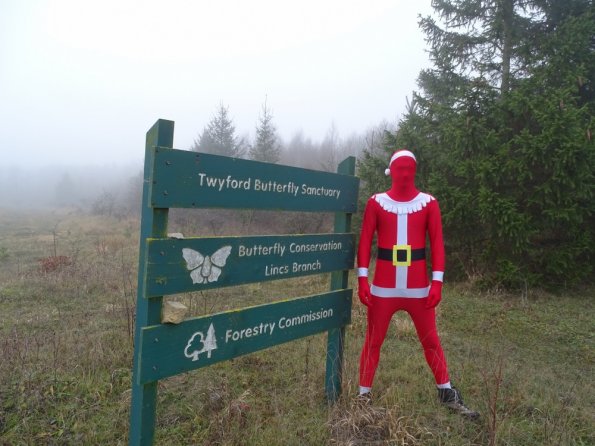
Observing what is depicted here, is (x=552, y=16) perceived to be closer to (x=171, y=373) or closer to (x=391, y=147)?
(x=391, y=147)

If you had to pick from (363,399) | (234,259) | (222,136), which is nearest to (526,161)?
(363,399)

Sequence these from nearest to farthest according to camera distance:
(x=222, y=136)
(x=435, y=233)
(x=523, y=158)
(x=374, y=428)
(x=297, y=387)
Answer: (x=374, y=428)
(x=435, y=233)
(x=297, y=387)
(x=523, y=158)
(x=222, y=136)

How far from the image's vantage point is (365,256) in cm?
307

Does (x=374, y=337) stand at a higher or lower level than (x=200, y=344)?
lower

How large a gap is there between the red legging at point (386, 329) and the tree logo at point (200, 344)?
137cm

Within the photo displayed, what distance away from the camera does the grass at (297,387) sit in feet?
8.74

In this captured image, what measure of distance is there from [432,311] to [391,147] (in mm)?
7262

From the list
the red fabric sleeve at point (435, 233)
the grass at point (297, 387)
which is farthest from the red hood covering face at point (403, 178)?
the grass at point (297, 387)

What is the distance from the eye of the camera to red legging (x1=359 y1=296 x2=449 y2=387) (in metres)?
3.08

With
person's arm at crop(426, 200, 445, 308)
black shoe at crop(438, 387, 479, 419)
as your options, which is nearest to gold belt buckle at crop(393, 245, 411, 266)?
person's arm at crop(426, 200, 445, 308)

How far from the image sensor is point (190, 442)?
261 cm

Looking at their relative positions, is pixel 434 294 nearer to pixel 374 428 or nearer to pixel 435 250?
pixel 435 250

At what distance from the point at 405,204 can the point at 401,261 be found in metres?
0.44

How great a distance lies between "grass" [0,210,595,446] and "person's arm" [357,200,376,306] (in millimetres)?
733
